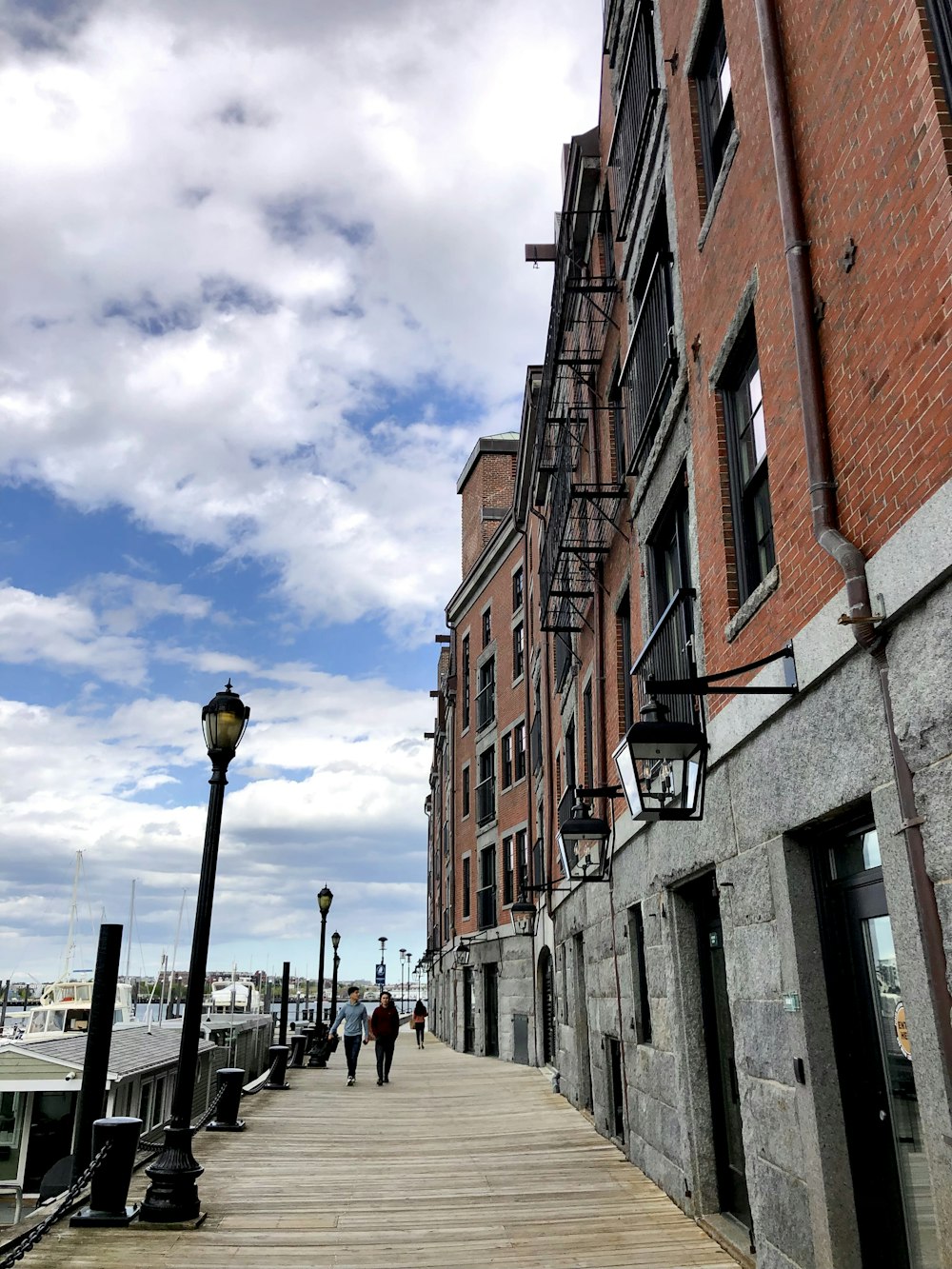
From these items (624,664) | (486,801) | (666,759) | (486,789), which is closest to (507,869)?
(486,801)

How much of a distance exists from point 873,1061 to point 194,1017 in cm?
579

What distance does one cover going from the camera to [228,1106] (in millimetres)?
12812

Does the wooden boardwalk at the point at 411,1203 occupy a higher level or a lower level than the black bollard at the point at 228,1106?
lower

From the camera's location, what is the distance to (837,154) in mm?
5316

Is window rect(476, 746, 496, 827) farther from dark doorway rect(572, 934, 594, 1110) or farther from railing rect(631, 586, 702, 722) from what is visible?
railing rect(631, 586, 702, 722)

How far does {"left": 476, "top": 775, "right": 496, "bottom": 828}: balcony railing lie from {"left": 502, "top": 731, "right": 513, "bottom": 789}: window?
1466mm

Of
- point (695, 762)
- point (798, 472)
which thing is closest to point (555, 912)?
point (695, 762)

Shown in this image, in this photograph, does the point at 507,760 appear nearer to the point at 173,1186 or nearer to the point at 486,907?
the point at 486,907

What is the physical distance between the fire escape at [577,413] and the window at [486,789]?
16.9 metres

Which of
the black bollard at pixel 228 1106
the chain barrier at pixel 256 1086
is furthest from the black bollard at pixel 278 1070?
the black bollard at pixel 228 1106

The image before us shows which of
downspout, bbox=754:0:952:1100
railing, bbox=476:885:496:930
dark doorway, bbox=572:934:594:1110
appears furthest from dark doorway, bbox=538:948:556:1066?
downspout, bbox=754:0:952:1100

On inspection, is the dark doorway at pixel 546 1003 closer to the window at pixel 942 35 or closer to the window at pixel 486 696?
the window at pixel 486 696

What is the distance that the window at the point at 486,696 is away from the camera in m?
34.9

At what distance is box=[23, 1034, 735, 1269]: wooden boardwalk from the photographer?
22.8 feet
